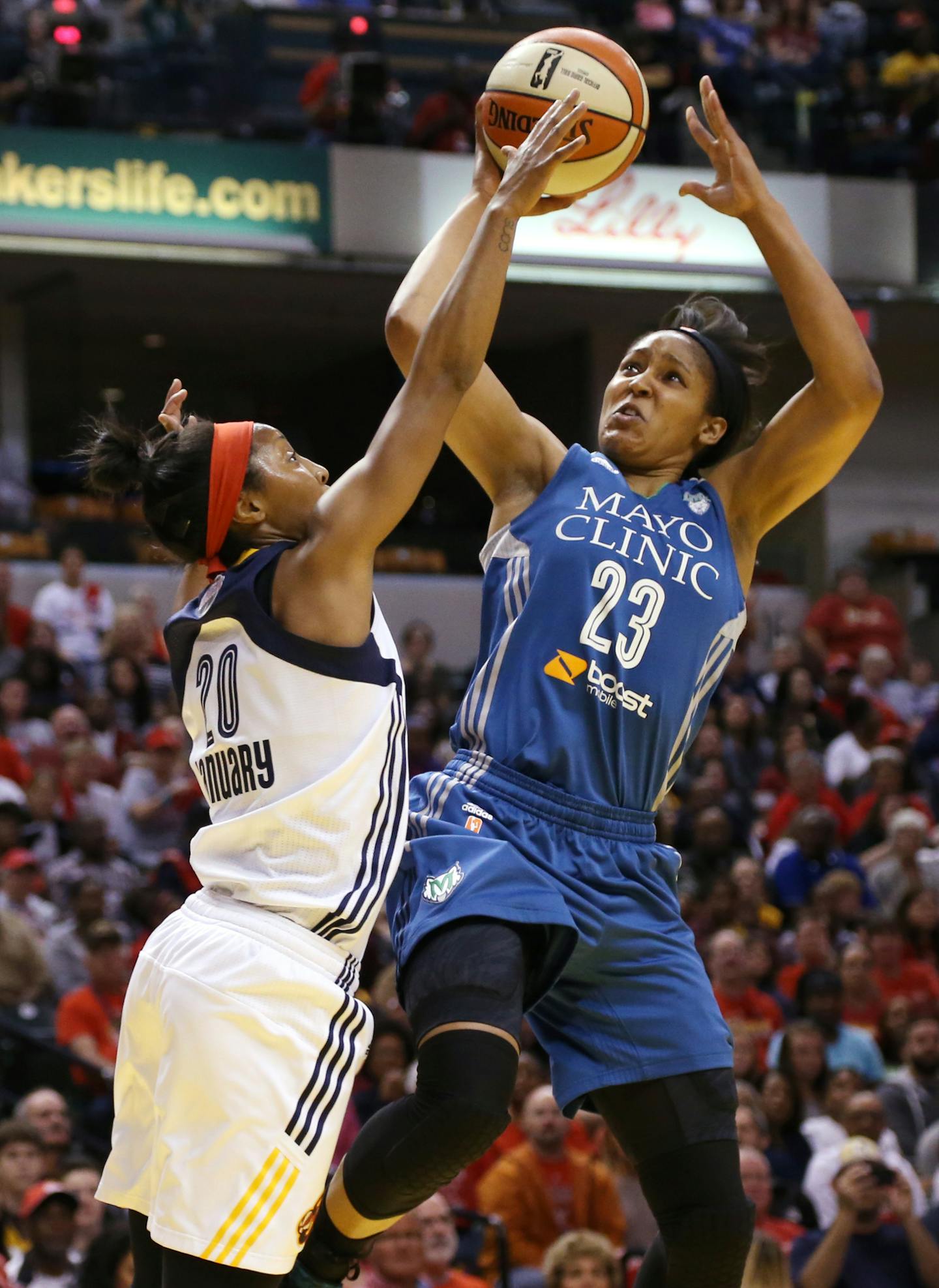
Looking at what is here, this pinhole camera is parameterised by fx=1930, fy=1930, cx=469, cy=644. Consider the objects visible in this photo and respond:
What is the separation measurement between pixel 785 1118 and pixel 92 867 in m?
3.63

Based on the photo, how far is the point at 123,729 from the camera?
37.9ft

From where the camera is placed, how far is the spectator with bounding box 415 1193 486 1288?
6.43 metres

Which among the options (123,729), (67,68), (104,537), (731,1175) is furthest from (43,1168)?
(67,68)

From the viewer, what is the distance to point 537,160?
3.62 m

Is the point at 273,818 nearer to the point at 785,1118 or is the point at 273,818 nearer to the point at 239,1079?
the point at 239,1079

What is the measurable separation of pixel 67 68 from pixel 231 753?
1269cm

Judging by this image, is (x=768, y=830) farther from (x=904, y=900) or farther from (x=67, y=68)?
(x=67, y=68)

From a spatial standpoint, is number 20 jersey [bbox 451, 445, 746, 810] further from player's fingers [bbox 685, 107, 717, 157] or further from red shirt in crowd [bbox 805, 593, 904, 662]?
red shirt in crowd [bbox 805, 593, 904, 662]

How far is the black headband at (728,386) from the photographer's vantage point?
162 inches

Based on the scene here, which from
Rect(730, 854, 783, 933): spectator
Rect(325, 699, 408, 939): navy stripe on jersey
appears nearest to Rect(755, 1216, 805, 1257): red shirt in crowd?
Rect(730, 854, 783, 933): spectator

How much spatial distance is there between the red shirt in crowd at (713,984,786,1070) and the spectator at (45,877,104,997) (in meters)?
2.95

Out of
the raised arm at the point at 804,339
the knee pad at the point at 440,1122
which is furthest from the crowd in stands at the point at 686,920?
the raised arm at the point at 804,339

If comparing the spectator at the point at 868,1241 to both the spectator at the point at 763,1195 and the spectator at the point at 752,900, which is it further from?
the spectator at the point at 752,900

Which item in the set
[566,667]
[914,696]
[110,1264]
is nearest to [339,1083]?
[566,667]
